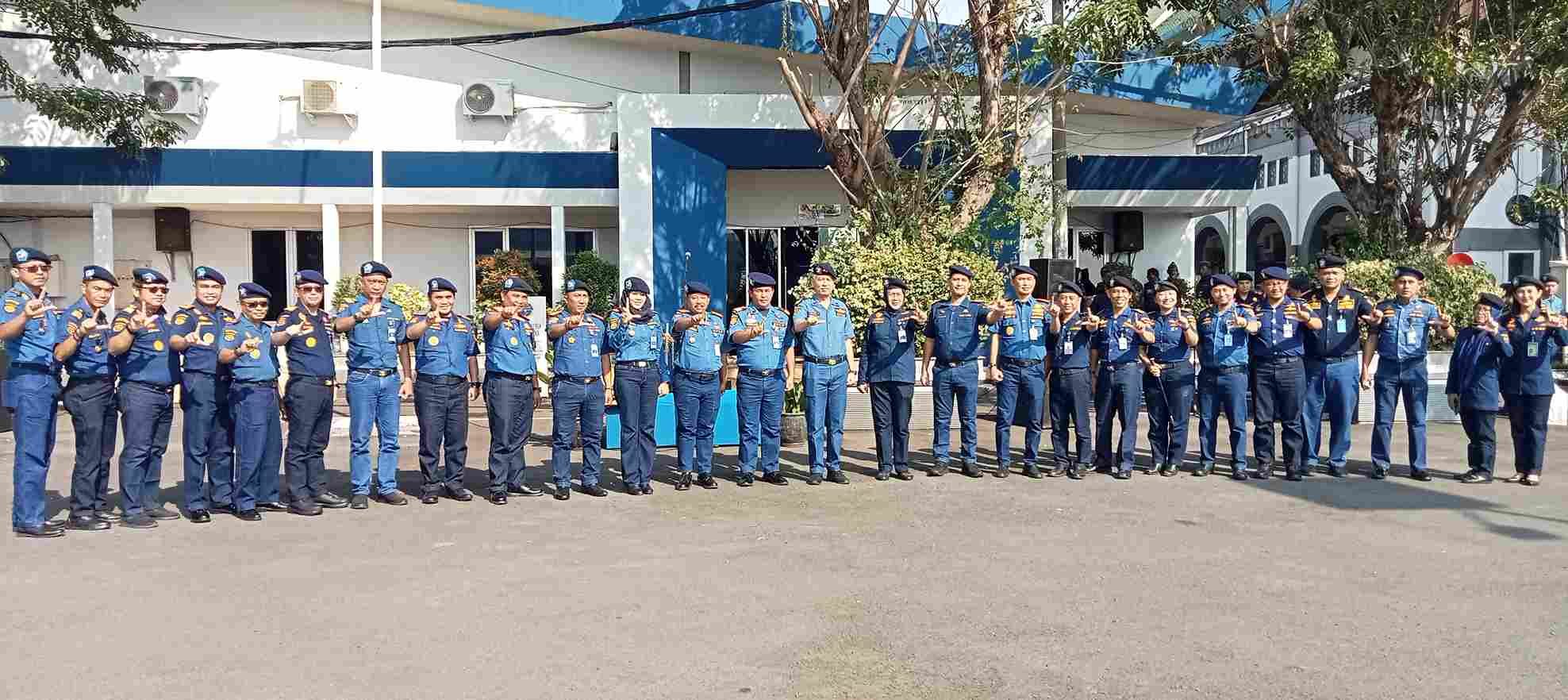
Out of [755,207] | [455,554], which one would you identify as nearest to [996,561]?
[455,554]

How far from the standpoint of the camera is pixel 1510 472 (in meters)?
9.21

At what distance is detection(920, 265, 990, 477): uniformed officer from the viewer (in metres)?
9.28

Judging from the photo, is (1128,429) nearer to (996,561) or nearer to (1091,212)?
(996,561)

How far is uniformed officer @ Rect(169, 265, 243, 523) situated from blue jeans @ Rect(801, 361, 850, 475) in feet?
12.5

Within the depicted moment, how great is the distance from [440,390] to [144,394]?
184cm

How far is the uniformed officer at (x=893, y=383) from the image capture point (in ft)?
30.1

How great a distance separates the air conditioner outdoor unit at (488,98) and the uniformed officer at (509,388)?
11.0 meters

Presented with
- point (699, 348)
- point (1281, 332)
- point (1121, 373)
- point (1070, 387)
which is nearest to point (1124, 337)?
point (1121, 373)

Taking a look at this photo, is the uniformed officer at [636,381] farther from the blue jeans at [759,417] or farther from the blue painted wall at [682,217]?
the blue painted wall at [682,217]

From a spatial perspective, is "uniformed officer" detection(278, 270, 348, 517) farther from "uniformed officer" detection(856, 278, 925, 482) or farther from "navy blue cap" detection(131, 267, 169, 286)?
"uniformed officer" detection(856, 278, 925, 482)

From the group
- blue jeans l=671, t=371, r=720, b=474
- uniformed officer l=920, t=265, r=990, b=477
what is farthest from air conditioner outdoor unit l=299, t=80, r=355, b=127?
uniformed officer l=920, t=265, r=990, b=477

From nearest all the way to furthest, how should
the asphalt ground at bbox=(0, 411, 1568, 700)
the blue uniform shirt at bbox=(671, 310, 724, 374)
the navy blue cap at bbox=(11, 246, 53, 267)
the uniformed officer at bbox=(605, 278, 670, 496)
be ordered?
the asphalt ground at bbox=(0, 411, 1568, 700), the navy blue cap at bbox=(11, 246, 53, 267), the uniformed officer at bbox=(605, 278, 670, 496), the blue uniform shirt at bbox=(671, 310, 724, 374)

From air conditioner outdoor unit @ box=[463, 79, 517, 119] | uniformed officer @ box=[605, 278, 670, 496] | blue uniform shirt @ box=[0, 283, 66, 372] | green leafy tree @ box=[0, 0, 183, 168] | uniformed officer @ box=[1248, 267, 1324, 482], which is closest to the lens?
blue uniform shirt @ box=[0, 283, 66, 372]

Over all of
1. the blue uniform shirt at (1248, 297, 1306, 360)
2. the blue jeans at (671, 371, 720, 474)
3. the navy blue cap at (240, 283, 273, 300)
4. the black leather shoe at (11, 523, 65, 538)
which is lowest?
the black leather shoe at (11, 523, 65, 538)
